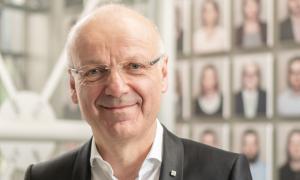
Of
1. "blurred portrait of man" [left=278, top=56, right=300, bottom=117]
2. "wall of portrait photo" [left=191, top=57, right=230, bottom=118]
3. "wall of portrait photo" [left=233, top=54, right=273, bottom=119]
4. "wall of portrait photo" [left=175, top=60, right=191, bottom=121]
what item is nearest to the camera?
"blurred portrait of man" [left=278, top=56, right=300, bottom=117]

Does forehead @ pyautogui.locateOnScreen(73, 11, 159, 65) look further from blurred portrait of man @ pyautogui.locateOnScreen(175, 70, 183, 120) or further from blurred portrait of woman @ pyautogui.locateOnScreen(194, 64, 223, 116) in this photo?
blurred portrait of man @ pyautogui.locateOnScreen(175, 70, 183, 120)

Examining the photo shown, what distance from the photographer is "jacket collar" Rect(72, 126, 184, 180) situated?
1438 mm

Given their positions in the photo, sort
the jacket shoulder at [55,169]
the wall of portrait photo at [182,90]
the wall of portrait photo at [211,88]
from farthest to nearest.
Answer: the wall of portrait photo at [182,90]
the wall of portrait photo at [211,88]
the jacket shoulder at [55,169]

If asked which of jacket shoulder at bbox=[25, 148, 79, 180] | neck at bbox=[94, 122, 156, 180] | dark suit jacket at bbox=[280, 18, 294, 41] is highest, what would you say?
dark suit jacket at bbox=[280, 18, 294, 41]

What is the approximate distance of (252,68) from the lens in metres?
2.94

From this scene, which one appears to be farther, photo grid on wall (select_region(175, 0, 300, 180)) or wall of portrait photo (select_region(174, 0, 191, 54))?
wall of portrait photo (select_region(174, 0, 191, 54))

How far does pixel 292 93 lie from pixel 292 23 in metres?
0.35

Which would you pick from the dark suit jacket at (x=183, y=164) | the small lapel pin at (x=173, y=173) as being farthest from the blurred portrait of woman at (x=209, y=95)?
the small lapel pin at (x=173, y=173)

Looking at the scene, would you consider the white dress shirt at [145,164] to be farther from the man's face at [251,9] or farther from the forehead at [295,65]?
the man's face at [251,9]

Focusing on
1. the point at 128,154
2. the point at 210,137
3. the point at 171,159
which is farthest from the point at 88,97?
the point at 210,137

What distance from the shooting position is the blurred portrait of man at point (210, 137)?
10.2 ft

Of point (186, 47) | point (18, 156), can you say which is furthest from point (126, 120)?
point (186, 47)

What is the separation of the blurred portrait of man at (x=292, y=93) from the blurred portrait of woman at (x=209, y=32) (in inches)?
17.3

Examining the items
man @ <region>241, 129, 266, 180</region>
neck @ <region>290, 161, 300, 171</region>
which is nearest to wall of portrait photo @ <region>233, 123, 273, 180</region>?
man @ <region>241, 129, 266, 180</region>
